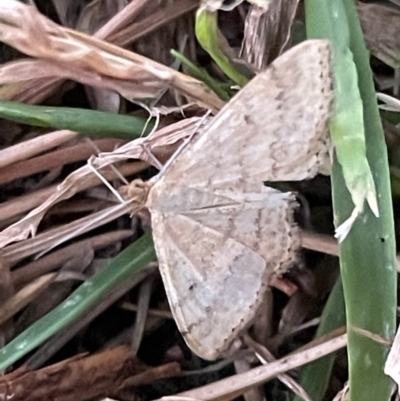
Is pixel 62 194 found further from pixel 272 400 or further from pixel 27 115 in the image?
pixel 272 400

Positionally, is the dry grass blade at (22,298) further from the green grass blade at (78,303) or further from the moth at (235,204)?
the moth at (235,204)

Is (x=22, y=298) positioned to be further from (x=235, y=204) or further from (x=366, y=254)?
(x=366, y=254)

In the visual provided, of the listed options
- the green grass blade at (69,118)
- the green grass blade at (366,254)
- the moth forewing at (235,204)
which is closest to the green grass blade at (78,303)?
the moth forewing at (235,204)

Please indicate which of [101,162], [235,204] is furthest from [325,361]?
[101,162]

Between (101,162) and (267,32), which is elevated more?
(267,32)

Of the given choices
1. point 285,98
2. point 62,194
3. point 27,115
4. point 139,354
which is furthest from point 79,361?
point 285,98

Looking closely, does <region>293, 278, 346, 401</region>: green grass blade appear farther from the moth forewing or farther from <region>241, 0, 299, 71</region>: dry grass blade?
<region>241, 0, 299, 71</region>: dry grass blade
